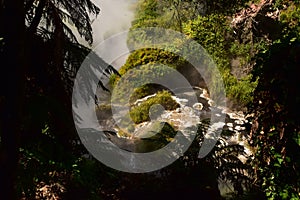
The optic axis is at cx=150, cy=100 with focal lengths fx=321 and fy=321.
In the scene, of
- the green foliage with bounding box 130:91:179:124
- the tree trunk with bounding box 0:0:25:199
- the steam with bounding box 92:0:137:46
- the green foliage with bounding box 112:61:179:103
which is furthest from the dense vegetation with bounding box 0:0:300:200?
the steam with bounding box 92:0:137:46

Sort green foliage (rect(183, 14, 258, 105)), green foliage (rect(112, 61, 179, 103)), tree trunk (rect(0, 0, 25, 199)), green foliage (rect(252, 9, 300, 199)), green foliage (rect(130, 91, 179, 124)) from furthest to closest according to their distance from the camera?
green foliage (rect(112, 61, 179, 103)) → green foliage (rect(183, 14, 258, 105)) → green foliage (rect(130, 91, 179, 124)) → green foliage (rect(252, 9, 300, 199)) → tree trunk (rect(0, 0, 25, 199))

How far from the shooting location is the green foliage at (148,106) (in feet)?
39.1

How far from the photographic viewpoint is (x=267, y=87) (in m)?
3.78

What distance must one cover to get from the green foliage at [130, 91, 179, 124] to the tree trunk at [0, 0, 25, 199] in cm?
852

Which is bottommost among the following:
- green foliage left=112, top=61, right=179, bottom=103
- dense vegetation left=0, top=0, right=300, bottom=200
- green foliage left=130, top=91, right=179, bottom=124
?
dense vegetation left=0, top=0, right=300, bottom=200

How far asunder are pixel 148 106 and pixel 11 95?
8.98 m

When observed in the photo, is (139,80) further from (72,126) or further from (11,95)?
(11,95)

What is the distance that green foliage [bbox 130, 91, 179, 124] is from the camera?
39.1 ft

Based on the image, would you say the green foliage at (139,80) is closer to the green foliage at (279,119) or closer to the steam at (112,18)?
the green foliage at (279,119)

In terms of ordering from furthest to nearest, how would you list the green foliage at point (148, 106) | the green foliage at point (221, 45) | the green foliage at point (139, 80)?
1. the green foliage at point (139, 80)
2. the green foliage at point (221, 45)
3. the green foliage at point (148, 106)

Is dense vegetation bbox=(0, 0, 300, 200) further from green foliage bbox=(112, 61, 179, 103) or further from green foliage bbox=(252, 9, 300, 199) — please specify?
green foliage bbox=(112, 61, 179, 103)

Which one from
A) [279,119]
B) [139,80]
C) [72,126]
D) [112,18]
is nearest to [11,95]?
[72,126]

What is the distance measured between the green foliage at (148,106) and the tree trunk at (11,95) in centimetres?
852

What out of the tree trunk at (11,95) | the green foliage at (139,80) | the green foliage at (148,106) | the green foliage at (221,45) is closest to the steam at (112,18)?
the green foliage at (139,80)
